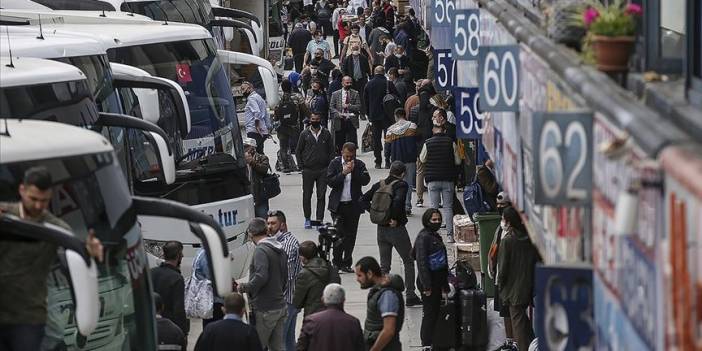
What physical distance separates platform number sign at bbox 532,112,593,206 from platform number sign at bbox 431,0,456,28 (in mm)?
11954

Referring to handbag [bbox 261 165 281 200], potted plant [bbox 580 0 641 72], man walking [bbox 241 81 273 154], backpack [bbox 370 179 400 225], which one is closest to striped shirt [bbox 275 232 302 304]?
backpack [bbox 370 179 400 225]

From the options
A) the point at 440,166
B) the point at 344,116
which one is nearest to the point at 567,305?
the point at 440,166

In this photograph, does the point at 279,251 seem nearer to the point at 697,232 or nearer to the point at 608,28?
the point at 608,28

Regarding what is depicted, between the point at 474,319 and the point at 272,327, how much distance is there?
77.2 inches

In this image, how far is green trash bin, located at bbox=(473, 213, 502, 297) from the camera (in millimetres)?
19766

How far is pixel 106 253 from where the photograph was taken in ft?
37.7

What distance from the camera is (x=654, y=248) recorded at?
23.4 ft

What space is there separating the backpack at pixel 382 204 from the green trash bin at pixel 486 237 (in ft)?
3.29

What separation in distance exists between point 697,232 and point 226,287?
18.3ft

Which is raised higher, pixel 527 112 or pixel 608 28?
pixel 608 28

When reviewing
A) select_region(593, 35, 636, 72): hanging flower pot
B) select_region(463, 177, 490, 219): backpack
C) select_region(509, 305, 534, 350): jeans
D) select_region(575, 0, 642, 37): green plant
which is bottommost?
select_region(509, 305, 534, 350): jeans

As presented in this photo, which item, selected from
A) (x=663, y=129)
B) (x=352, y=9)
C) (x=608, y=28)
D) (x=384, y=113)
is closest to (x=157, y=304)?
(x=608, y=28)

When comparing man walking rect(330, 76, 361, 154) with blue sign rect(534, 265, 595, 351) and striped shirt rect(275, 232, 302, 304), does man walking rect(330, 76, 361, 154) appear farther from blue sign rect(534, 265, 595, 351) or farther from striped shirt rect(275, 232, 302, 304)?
blue sign rect(534, 265, 595, 351)

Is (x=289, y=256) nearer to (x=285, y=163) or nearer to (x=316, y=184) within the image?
(x=316, y=184)
